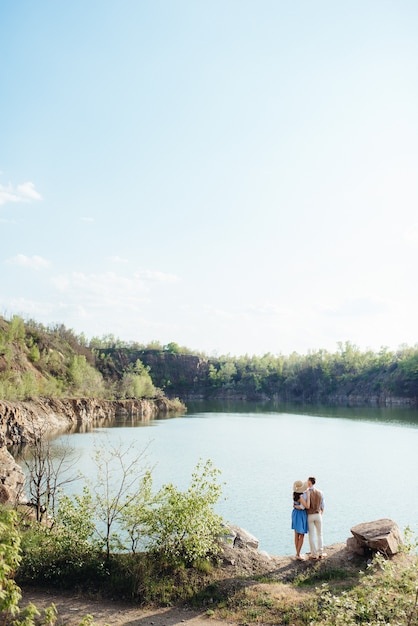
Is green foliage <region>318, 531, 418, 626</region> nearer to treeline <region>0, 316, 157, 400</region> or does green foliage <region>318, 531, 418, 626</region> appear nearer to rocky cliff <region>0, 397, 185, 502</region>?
rocky cliff <region>0, 397, 185, 502</region>

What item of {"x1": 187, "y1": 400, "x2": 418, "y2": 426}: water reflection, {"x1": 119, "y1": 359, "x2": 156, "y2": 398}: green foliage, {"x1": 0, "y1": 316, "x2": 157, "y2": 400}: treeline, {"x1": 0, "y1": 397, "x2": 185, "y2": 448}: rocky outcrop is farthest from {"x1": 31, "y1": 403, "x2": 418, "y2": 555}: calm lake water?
{"x1": 119, "y1": 359, "x2": 156, "y2": 398}: green foliage

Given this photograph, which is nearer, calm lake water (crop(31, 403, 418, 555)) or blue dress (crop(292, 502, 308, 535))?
Answer: blue dress (crop(292, 502, 308, 535))

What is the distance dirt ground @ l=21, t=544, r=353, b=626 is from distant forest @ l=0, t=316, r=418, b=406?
35.5 meters

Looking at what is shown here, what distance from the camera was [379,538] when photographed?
1008 cm

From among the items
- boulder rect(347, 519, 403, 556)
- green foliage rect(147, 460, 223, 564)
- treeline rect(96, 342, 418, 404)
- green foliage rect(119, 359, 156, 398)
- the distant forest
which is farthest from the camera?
treeline rect(96, 342, 418, 404)

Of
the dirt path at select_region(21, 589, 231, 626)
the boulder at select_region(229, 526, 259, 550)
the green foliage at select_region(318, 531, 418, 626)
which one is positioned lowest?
the dirt path at select_region(21, 589, 231, 626)

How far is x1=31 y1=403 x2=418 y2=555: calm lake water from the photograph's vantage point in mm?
16656

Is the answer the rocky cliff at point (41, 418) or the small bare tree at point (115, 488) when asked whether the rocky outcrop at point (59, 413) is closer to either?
the rocky cliff at point (41, 418)

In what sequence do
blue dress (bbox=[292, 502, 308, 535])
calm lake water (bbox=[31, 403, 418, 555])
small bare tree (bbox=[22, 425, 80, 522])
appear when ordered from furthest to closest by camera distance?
calm lake water (bbox=[31, 403, 418, 555]), small bare tree (bbox=[22, 425, 80, 522]), blue dress (bbox=[292, 502, 308, 535])

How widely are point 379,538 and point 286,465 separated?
58.4 ft

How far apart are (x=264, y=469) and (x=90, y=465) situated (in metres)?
9.13

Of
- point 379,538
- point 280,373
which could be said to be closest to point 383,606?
point 379,538

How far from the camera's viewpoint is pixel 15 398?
41281 mm

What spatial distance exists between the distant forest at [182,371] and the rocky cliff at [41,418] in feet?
6.81
